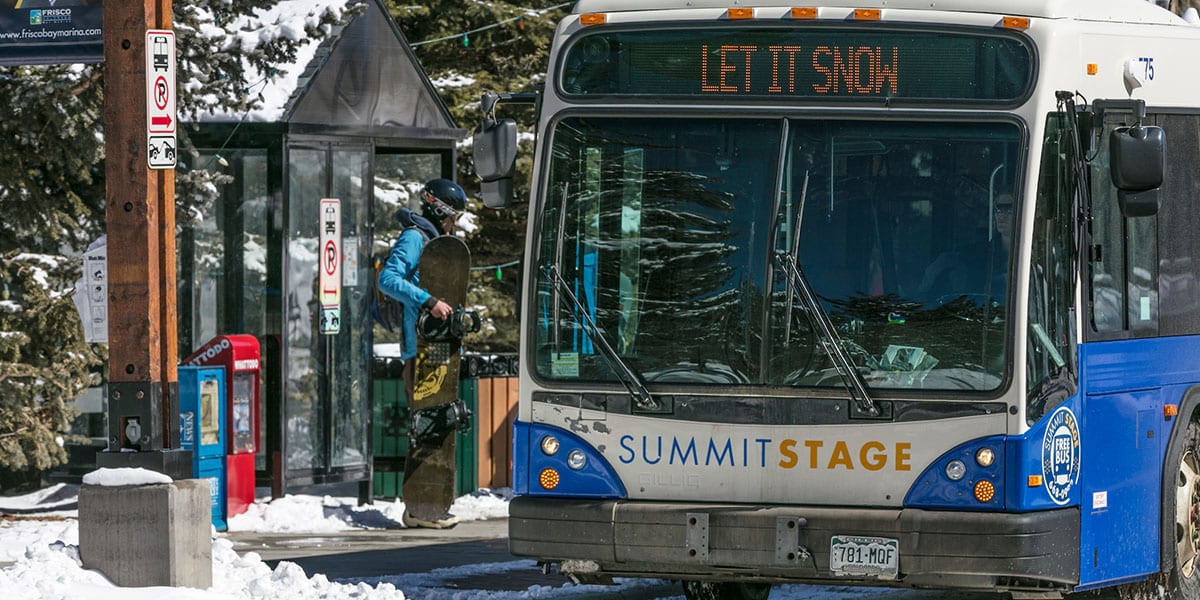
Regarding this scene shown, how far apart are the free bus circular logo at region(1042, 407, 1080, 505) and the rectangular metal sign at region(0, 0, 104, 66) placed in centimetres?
575

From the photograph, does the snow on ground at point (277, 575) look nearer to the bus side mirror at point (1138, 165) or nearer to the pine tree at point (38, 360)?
the pine tree at point (38, 360)

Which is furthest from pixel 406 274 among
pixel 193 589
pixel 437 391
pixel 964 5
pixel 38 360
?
pixel 964 5

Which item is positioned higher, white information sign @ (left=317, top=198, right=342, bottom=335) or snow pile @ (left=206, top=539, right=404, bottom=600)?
white information sign @ (left=317, top=198, right=342, bottom=335)

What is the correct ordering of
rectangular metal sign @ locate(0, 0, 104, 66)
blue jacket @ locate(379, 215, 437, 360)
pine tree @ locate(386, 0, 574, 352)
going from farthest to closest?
pine tree @ locate(386, 0, 574, 352), blue jacket @ locate(379, 215, 437, 360), rectangular metal sign @ locate(0, 0, 104, 66)

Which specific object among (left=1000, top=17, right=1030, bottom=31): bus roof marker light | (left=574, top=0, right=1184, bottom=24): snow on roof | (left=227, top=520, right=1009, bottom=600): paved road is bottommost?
(left=227, top=520, right=1009, bottom=600): paved road

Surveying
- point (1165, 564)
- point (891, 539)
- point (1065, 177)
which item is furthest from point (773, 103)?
point (1165, 564)

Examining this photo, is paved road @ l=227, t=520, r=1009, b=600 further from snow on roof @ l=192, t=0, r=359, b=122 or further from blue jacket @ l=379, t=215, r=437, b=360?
snow on roof @ l=192, t=0, r=359, b=122

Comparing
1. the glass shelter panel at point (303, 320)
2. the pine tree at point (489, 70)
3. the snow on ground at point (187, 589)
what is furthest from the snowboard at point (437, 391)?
the pine tree at point (489, 70)

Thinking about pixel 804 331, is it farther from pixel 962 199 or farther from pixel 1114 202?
pixel 1114 202

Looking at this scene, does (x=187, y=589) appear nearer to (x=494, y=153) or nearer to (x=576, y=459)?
(x=576, y=459)

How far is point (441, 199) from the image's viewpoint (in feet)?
48.5

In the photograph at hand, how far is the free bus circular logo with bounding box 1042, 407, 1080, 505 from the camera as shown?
31.1ft

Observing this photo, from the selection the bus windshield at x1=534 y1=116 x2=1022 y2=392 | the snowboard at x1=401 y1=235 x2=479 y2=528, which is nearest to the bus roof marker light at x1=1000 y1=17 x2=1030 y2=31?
the bus windshield at x1=534 y1=116 x2=1022 y2=392

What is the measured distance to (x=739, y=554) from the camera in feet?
31.1
